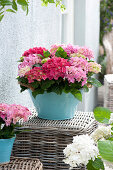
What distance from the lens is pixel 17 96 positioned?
1.84m

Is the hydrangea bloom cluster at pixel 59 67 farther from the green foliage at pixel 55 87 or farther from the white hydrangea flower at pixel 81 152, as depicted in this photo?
the white hydrangea flower at pixel 81 152

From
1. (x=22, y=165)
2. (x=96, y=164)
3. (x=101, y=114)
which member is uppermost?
(x=101, y=114)

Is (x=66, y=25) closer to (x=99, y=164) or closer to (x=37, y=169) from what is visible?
(x=37, y=169)

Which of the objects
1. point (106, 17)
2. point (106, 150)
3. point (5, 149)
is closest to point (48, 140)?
point (5, 149)

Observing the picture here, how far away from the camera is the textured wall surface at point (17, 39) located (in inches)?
63.2

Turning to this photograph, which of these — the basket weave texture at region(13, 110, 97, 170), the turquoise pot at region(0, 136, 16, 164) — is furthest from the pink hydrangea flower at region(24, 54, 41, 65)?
the turquoise pot at region(0, 136, 16, 164)

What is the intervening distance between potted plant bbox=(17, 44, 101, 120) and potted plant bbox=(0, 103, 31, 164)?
0.23m

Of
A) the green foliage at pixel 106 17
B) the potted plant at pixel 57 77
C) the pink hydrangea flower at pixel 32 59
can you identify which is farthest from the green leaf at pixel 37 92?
the green foliage at pixel 106 17

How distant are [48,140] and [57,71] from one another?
1.04ft

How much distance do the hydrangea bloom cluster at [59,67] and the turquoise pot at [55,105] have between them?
9cm

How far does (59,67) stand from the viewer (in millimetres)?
1325

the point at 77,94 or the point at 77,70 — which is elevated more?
the point at 77,70

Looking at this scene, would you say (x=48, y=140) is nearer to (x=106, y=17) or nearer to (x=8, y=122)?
(x=8, y=122)

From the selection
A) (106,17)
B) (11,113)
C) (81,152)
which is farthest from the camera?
(106,17)
